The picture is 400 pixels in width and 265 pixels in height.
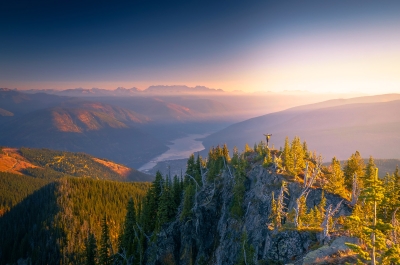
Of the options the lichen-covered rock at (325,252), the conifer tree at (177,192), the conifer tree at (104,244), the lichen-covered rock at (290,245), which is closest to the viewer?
the lichen-covered rock at (325,252)

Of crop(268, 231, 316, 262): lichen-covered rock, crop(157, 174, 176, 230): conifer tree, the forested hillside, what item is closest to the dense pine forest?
crop(268, 231, 316, 262): lichen-covered rock

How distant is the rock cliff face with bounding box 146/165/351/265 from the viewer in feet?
101

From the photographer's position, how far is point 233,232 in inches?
1663

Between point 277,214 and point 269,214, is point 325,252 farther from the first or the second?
point 269,214

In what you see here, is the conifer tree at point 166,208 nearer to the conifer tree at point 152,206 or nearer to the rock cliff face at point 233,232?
the rock cliff face at point 233,232

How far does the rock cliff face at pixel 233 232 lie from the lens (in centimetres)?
3084

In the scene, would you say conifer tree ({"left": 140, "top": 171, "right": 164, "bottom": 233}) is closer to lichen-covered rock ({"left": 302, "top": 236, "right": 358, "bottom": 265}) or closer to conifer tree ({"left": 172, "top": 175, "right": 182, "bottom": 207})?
conifer tree ({"left": 172, "top": 175, "right": 182, "bottom": 207})

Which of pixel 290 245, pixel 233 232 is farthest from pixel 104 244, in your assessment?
pixel 290 245

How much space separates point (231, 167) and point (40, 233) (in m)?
147

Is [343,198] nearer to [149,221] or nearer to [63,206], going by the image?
[149,221]

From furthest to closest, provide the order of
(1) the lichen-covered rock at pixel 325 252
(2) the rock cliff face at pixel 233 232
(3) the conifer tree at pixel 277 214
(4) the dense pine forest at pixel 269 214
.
→ (3) the conifer tree at pixel 277 214, (2) the rock cliff face at pixel 233 232, (4) the dense pine forest at pixel 269 214, (1) the lichen-covered rock at pixel 325 252

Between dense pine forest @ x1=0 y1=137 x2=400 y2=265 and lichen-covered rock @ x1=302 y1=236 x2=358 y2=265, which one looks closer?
lichen-covered rock @ x1=302 y1=236 x2=358 y2=265

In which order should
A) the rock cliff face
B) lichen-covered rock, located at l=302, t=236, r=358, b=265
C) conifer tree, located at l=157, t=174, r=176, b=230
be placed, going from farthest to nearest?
1. conifer tree, located at l=157, t=174, r=176, b=230
2. the rock cliff face
3. lichen-covered rock, located at l=302, t=236, r=358, b=265

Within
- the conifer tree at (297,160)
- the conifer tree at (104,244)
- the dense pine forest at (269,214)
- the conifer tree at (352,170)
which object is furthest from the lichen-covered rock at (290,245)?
the conifer tree at (104,244)
